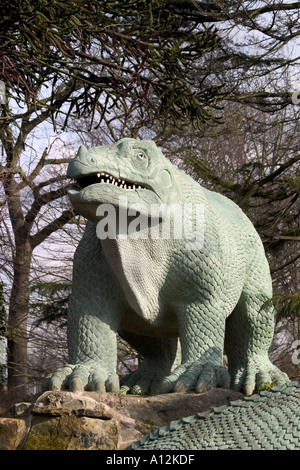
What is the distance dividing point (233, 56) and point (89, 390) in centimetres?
710

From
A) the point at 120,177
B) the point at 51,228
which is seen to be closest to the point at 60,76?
the point at 120,177

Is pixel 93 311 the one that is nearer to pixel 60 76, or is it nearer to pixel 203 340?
pixel 203 340

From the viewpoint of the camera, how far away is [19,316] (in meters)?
12.0

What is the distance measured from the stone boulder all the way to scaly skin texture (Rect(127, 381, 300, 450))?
0.92m

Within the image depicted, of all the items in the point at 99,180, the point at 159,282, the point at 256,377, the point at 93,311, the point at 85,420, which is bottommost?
the point at 85,420

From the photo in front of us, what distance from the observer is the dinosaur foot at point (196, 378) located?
4141mm

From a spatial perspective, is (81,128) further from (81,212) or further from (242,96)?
(81,212)

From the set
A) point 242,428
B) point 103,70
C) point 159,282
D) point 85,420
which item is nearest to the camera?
point 242,428

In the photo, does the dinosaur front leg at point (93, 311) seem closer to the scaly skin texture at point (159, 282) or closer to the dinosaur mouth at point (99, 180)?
the scaly skin texture at point (159, 282)

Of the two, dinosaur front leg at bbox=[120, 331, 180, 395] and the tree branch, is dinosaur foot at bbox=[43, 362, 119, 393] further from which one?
the tree branch

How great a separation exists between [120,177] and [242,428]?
1.86 meters

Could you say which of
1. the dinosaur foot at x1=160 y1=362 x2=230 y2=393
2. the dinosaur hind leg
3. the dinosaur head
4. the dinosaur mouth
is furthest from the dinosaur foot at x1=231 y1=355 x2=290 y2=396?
the dinosaur mouth

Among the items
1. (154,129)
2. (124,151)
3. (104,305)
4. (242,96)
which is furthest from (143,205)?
(154,129)

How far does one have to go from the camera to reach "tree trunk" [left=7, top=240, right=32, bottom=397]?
11.8 m
